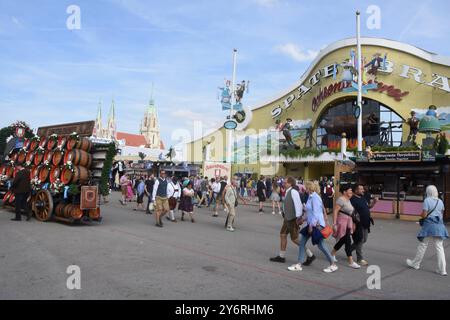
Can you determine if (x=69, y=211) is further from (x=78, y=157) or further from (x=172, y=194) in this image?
(x=172, y=194)

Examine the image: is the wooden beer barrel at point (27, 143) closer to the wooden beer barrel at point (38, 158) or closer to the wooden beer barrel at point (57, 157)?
the wooden beer barrel at point (38, 158)

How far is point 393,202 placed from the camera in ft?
56.6

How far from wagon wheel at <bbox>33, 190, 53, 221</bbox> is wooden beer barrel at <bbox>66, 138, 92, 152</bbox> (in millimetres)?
1546

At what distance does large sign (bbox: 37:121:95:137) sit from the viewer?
1275 cm

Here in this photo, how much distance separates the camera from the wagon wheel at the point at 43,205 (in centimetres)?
1198

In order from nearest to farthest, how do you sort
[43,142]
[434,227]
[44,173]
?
[434,227] → [44,173] → [43,142]

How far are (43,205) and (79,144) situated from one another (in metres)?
2.16

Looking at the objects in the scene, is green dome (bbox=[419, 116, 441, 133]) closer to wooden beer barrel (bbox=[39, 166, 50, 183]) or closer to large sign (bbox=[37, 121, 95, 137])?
large sign (bbox=[37, 121, 95, 137])

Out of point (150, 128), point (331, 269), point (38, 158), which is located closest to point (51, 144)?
point (38, 158)

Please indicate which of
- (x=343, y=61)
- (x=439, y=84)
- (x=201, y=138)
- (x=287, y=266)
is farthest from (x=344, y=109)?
(x=287, y=266)

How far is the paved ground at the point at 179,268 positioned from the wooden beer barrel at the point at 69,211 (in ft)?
1.20

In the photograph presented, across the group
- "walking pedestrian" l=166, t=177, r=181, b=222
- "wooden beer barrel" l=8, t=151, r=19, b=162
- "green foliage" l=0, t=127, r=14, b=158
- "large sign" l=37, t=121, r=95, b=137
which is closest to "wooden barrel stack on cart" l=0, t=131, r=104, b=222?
"large sign" l=37, t=121, r=95, b=137

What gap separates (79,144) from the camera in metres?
12.2

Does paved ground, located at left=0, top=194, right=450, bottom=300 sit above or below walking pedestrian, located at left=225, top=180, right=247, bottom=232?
below
